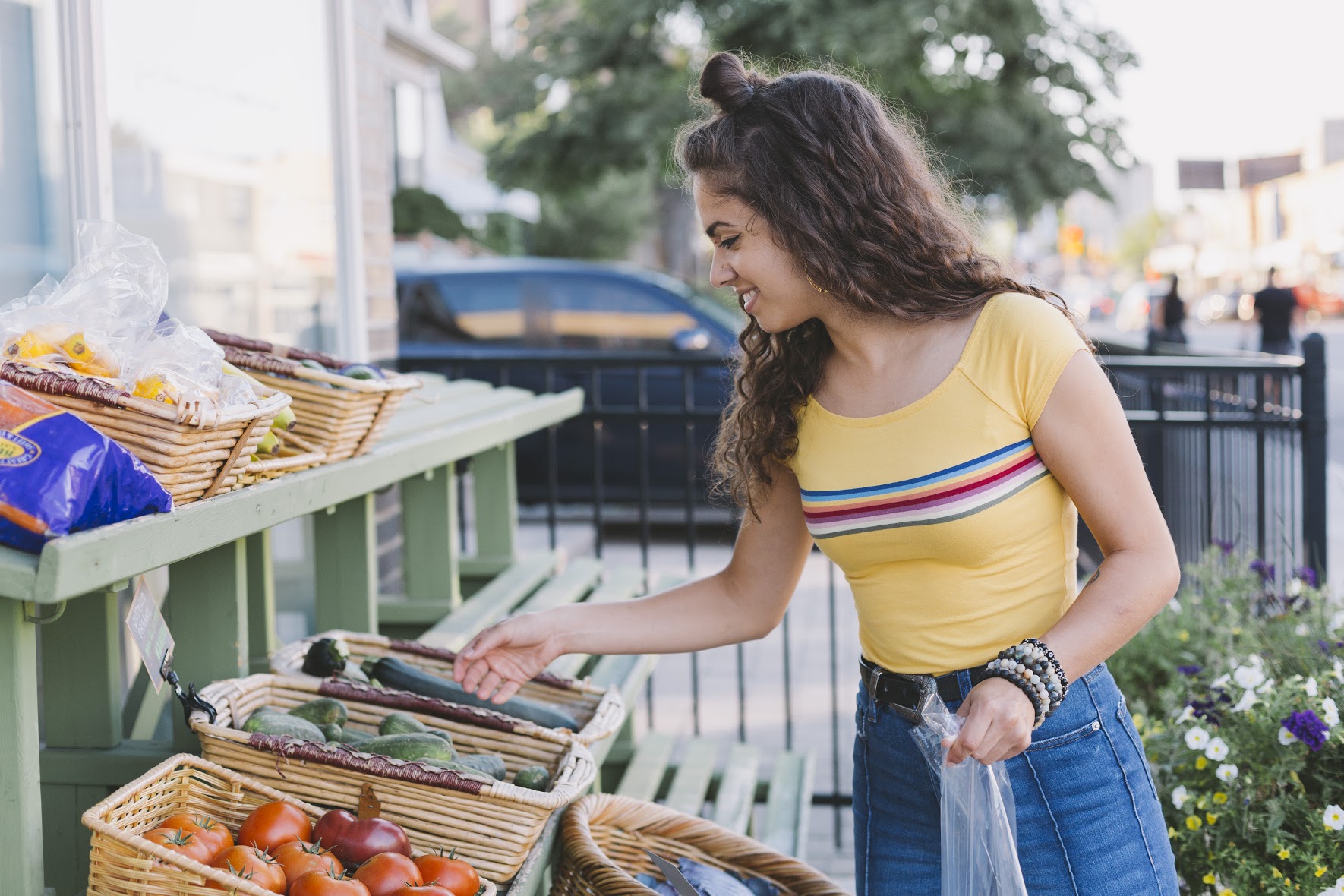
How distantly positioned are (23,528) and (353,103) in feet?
10.1

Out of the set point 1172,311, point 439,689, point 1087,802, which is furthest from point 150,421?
point 1172,311

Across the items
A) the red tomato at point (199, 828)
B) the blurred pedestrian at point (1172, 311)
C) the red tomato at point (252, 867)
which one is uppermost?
the blurred pedestrian at point (1172, 311)

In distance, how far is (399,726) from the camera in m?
2.31

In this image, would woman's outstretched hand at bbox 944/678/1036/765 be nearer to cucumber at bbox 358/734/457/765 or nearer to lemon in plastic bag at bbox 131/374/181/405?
cucumber at bbox 358/734/457/765

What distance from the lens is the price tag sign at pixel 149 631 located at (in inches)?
73.1

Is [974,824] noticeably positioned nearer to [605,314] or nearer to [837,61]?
[605,314]

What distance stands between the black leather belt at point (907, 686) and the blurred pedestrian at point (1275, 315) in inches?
624

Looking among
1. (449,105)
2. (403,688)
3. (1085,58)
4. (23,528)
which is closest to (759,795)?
(403,688)

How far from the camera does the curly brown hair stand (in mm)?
1900

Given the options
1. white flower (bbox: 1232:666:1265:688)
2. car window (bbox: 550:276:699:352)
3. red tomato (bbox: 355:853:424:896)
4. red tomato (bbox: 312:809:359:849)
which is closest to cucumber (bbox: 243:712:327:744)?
red tomato (bbox: 312:809:359:849)

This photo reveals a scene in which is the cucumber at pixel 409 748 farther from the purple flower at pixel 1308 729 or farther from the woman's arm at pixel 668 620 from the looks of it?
the purple flower at pixel 1308 729

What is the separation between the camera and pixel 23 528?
150cm

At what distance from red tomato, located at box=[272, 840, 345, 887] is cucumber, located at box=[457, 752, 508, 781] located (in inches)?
13.4

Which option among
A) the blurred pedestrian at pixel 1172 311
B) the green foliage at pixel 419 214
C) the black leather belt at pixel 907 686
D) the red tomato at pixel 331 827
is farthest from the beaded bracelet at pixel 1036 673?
the blurred pedestrian at pixel 1172 311
